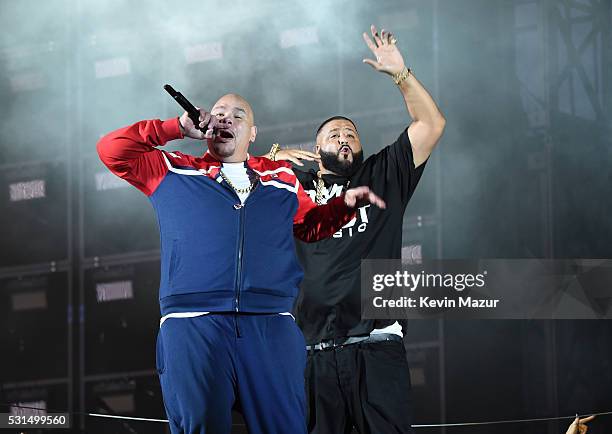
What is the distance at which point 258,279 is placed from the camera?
223 cm

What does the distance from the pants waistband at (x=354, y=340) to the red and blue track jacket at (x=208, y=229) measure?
0.81 m

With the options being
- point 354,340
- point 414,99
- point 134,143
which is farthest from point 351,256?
point 134,143

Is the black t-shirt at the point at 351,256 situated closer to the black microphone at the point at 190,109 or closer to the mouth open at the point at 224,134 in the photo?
the mouth open at the point at 224,134

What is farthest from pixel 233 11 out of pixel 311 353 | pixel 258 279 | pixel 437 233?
pixel 258 279

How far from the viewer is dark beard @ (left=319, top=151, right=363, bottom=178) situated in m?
3.31

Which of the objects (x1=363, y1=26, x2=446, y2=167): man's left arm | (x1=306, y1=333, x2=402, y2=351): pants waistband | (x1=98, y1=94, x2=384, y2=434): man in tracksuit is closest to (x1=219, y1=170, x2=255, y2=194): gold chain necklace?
(x1=98, y1=94, x2=384, y2=434): man in tracksuit

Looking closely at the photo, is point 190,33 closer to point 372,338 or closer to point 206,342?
point 372,338

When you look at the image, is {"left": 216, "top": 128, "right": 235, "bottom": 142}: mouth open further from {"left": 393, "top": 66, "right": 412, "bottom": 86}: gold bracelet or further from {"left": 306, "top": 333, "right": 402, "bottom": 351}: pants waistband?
{"left": 306, "top": 333, "right": 402, "bottom": 351}: pants waistband

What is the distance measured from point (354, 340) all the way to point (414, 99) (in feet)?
2.63

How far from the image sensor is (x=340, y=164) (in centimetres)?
331

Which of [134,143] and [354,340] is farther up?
[134,143]

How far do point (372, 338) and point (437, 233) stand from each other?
1.77 m

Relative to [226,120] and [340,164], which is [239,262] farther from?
[340,164]

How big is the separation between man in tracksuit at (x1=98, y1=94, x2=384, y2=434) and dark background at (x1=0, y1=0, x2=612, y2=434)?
1.99 meters
